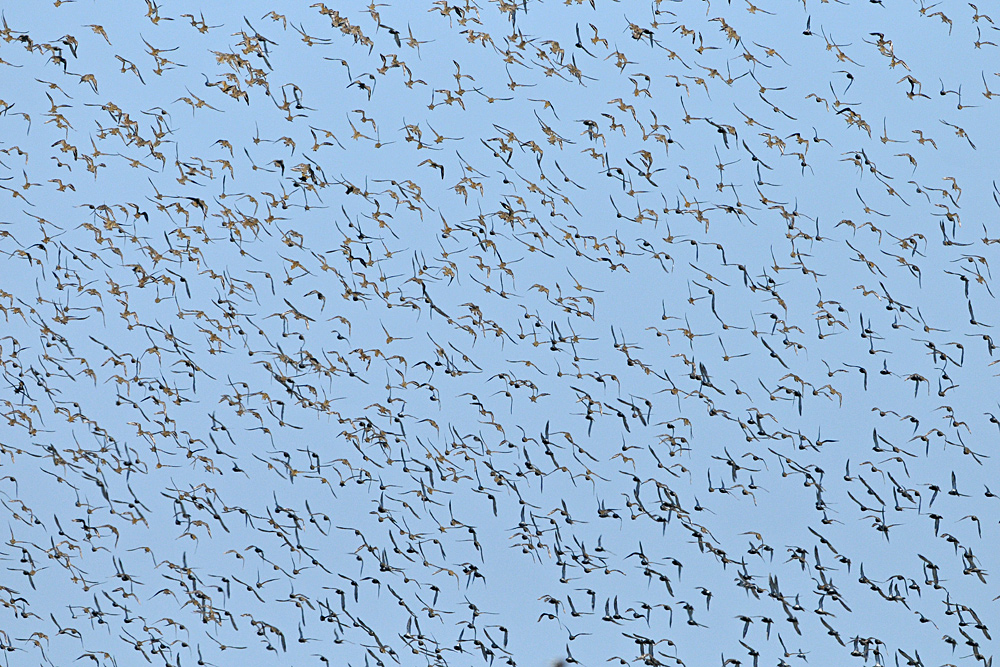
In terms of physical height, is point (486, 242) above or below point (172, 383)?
Result: above

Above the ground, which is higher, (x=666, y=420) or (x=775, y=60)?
(x=775, y=60)

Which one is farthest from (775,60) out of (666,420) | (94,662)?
(94,662)

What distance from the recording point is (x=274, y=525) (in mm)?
6750

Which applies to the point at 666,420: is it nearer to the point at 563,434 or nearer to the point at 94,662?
the point at 563,434

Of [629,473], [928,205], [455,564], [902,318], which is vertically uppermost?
[928,205]

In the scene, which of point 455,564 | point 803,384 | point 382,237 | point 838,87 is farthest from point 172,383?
point 838,87

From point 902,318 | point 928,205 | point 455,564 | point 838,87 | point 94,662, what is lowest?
point 94,662

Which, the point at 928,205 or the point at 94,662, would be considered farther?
the point at 94,662

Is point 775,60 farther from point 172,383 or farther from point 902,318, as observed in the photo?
point 172,383

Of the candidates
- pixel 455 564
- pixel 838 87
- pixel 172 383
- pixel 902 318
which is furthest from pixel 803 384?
pixel 172 383

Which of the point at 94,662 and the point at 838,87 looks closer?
the point at 838,87

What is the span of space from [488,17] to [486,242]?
1.29 m

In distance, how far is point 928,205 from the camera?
647cm

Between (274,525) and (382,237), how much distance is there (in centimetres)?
179
